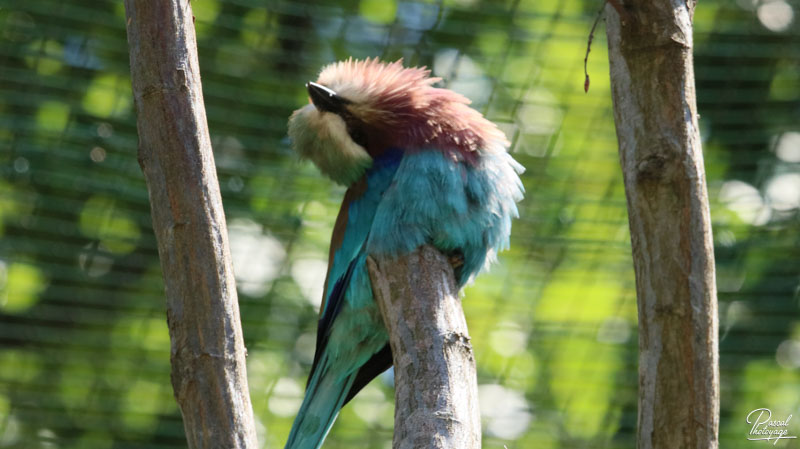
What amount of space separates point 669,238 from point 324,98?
3.58 ft

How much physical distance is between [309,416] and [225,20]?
2009 mm

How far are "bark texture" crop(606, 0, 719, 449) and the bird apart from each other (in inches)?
29.6

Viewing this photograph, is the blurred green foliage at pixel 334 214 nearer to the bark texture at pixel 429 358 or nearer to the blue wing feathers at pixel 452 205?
the blue wing feathers at pixel 452 205

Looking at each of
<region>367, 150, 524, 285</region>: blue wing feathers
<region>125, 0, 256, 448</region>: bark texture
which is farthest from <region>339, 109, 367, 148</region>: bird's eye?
<region>125, 0, 256, 448</region>: bark texture

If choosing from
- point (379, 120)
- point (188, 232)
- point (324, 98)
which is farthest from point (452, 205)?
point (188, 232)

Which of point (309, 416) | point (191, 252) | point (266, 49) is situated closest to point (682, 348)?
point (191, 252)

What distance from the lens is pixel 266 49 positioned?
12.4 feet

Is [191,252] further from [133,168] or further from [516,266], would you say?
[516,266]

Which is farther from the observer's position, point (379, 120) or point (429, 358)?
point (379, 120)

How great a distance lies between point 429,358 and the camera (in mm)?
1538

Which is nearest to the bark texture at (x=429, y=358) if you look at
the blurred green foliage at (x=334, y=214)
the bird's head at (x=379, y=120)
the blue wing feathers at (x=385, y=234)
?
the blue wing feathers at (x=385, y=234)

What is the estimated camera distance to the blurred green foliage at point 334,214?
354cm

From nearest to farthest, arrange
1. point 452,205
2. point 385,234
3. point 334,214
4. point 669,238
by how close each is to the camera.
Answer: point 669,238, point 385,234, point 452,205, point 334,214

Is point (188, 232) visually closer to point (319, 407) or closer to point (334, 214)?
point (319, 407)
